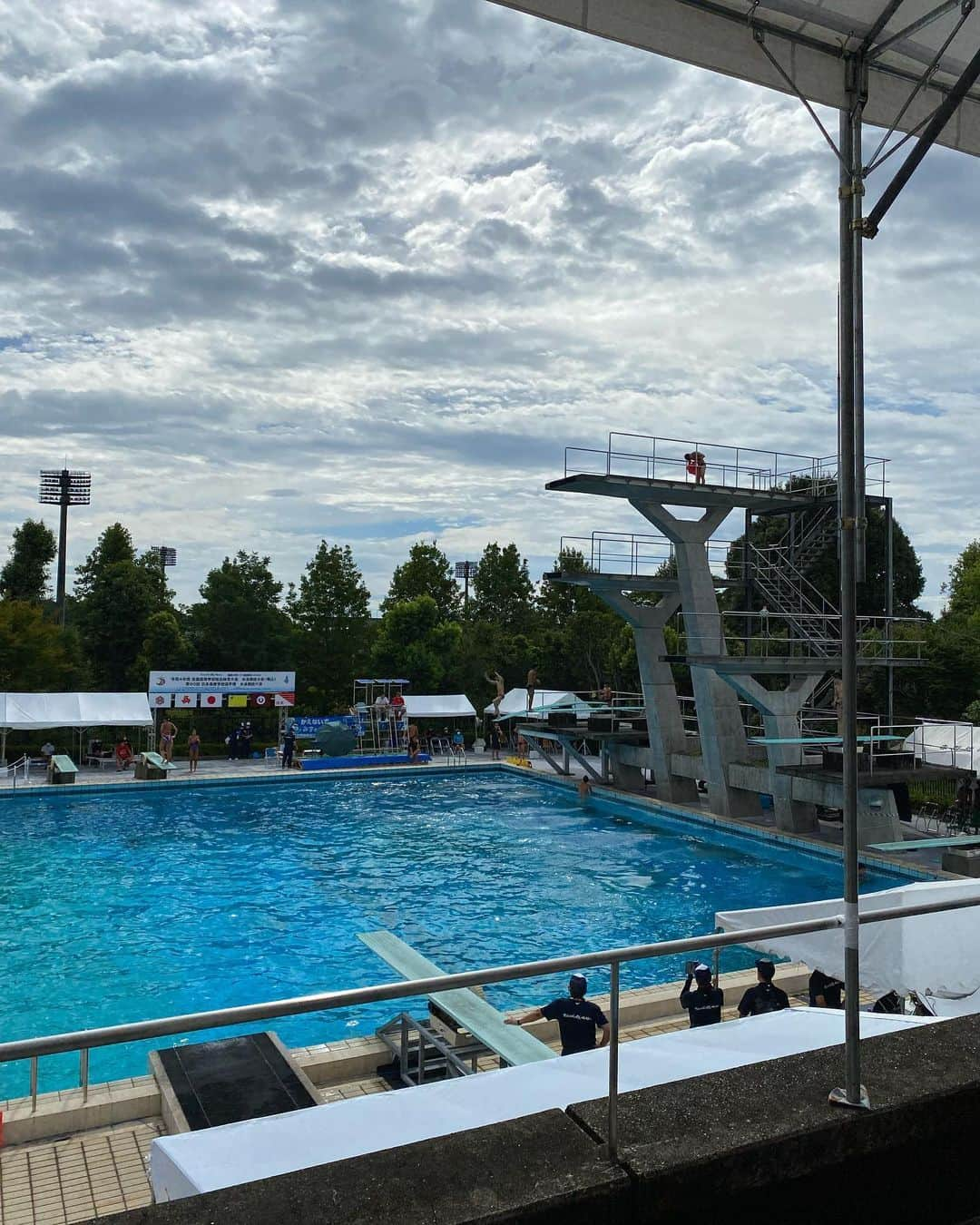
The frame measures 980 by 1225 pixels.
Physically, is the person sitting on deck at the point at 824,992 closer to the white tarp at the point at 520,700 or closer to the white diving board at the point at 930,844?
the white diving board at the point at 930,844

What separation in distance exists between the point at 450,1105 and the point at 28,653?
3298cm

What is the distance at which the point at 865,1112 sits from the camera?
2.76 metres

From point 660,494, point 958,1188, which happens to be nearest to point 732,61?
point 958,1188

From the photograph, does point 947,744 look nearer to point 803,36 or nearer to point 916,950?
point 916,950

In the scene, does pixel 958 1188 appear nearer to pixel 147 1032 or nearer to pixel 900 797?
pixel 147 1032

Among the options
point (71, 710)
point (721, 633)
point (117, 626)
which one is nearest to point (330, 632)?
point (117, 626)

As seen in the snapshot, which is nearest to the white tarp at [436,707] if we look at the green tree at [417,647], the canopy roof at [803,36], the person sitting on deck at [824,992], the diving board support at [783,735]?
the green tree at [417,647]

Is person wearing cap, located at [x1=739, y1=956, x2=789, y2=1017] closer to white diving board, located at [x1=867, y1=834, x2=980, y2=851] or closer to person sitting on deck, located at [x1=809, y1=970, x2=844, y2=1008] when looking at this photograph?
person sitting on deck, located at [x1=809, y1=970, x2=844, y2=1008]

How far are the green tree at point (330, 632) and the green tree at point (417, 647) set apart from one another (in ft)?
4.40

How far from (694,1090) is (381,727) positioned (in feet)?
104

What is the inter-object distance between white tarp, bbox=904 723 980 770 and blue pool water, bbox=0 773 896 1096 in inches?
166

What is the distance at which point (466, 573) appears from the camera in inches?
2650

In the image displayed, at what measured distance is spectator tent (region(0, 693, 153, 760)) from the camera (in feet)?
86.1

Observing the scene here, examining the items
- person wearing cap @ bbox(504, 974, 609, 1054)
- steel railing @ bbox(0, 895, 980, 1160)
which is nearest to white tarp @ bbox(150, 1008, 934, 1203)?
steel railing @ bbox(0, 895, 980, 1160)
